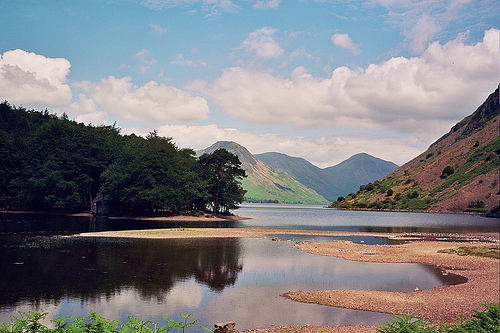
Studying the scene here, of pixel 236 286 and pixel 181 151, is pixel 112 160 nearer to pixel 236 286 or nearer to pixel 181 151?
pixel 181 151

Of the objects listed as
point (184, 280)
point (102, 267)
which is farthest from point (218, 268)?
point (102, 267)

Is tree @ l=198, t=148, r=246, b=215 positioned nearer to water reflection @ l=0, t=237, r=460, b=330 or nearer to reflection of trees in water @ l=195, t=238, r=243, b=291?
water reflection @ l=0, t=237, r=460, b=330

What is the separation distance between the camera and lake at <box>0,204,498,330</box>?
24.1 meters

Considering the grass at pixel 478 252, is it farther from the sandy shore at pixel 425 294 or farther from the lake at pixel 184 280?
the lake at pixel 184 280

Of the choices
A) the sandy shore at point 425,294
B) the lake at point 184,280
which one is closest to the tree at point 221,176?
the lake at point 184,280

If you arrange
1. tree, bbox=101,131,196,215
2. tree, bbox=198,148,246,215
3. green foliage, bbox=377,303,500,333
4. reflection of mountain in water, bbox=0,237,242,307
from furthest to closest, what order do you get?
tree, bbox=198,148,246,215 < tree, bbox=101,131,196,215 < reflection of mountain in water, bbox=0,237,242,307 < green foliage, bbox=377,303,500,333

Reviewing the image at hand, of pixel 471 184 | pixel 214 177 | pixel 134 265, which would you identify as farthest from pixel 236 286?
pixel 471 184

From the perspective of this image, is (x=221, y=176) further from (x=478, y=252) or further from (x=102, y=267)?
(x=102, y=267)

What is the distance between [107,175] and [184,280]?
8748 centimetres

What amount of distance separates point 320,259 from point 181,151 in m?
107

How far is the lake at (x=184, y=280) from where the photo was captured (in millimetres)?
24125

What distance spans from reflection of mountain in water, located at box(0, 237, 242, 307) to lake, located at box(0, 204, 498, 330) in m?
0.08

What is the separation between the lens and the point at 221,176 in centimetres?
12600

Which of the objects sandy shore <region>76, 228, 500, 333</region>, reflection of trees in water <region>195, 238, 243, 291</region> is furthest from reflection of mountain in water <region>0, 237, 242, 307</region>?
sandy shore <region>76, 228, 500, 333</region>
